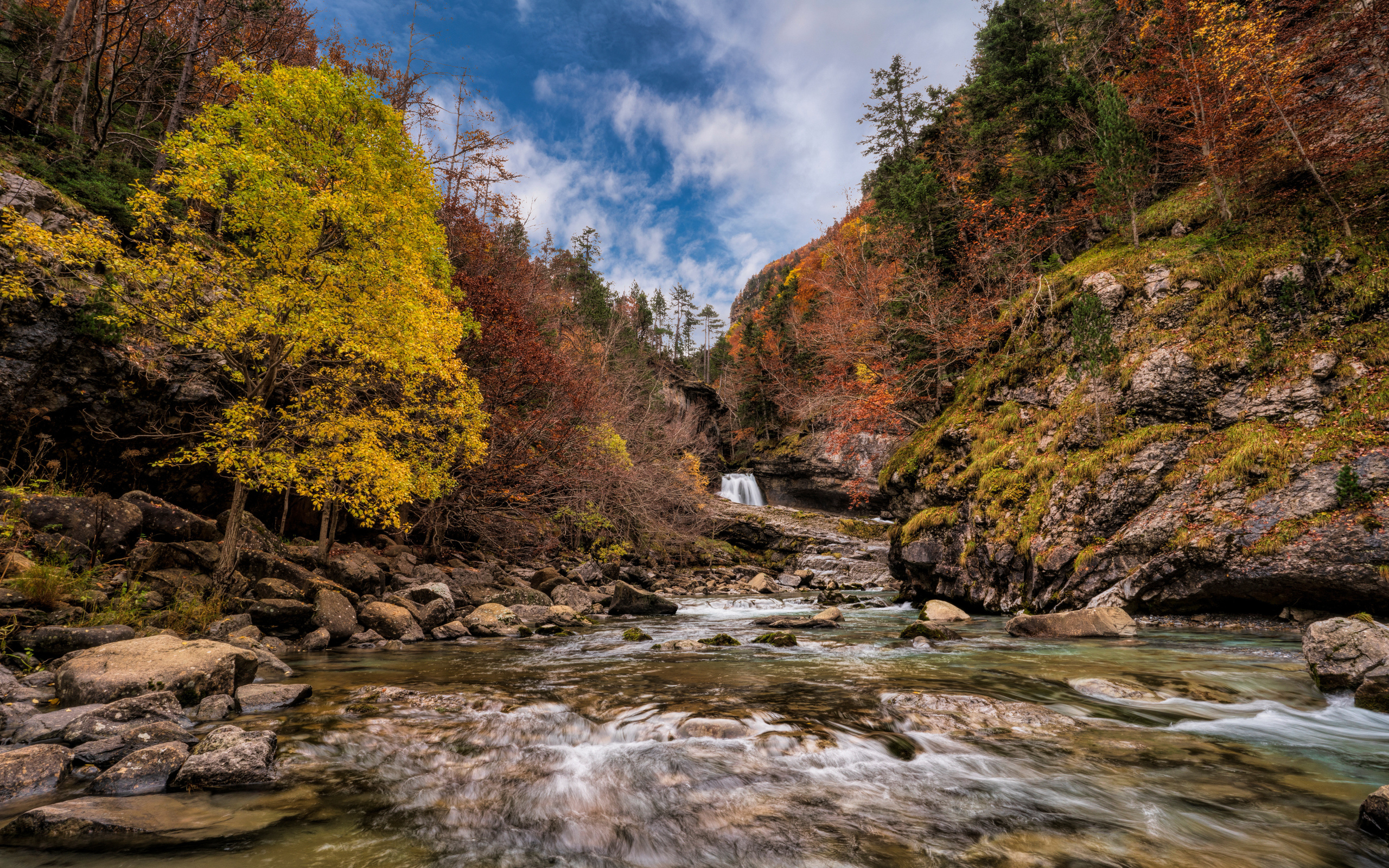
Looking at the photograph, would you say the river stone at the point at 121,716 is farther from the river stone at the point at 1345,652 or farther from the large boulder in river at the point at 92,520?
the river stone at the point at 1345,652

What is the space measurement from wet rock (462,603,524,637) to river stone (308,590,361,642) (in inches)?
82.8

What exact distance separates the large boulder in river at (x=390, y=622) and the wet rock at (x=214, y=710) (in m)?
4.92

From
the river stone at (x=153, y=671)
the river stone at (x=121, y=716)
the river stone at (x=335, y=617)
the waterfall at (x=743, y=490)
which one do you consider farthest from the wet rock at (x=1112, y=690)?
the waterfall at (x=743, y=490)

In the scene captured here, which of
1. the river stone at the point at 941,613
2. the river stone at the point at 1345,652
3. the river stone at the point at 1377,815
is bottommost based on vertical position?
the river stone at the point at 941,613

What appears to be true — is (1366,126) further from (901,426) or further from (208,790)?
(208,790)

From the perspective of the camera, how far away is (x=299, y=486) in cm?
911

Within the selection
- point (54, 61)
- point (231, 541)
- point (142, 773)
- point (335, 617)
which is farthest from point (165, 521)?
point (54, 61)

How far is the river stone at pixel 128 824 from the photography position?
2908 mm

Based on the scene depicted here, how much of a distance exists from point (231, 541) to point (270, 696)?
519cm

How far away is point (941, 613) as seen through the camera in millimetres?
12281

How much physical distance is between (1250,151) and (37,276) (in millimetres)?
25018

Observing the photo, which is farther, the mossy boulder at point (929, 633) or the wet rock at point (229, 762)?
the mossy boulder at point (929, 633)

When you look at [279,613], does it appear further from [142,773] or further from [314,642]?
[142,773]

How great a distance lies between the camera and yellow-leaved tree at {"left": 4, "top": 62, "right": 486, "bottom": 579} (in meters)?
8.66
